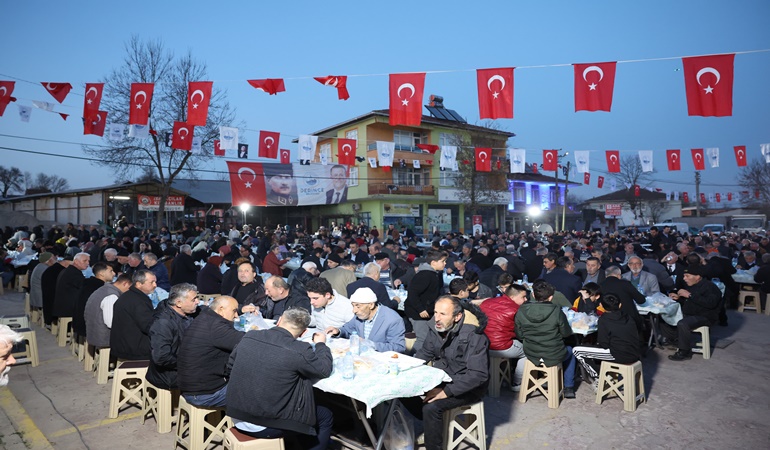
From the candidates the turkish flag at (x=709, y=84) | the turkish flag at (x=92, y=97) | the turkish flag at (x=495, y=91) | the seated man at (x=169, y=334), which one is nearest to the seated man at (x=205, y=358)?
the seated man at (x=169, y=334)

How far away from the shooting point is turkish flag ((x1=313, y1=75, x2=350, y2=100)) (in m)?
10.5

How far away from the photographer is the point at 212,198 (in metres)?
30.4

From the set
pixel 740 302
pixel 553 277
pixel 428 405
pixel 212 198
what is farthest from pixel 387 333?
pixel 212 198

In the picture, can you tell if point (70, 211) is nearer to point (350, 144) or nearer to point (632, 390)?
point (350, 144)

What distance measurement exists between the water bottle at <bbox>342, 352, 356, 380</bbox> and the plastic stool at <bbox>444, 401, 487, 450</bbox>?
0.88 meters

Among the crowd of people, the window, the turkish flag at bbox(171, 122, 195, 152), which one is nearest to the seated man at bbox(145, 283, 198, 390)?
the crowd of people

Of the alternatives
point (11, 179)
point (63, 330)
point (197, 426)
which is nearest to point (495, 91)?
point (197, 426)

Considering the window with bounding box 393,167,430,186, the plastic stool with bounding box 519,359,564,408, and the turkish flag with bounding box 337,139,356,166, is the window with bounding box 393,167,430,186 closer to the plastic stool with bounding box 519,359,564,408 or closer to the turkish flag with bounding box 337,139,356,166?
the turkish flag with bounding box 337,139,356,166

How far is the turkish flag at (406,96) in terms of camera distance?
9930 mm

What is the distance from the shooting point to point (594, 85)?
29.3 feet

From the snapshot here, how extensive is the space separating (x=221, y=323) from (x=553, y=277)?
5319mm

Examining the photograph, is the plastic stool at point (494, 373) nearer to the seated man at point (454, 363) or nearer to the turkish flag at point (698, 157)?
the seated man at point (454, 363)

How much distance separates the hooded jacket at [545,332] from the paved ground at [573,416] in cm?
56

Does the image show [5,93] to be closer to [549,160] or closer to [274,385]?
[274,385]
